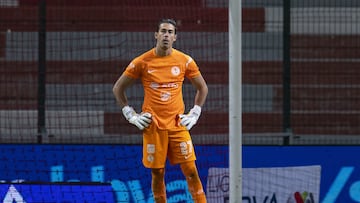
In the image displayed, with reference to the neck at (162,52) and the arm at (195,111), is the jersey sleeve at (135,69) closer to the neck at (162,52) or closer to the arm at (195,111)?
the neck at (162,52)

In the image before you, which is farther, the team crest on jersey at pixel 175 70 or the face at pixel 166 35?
the team crest on jersey at pixel 175 70

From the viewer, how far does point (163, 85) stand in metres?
10.4

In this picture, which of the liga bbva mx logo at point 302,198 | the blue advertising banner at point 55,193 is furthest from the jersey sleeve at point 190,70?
the liga bbva mx logo at point 302,198

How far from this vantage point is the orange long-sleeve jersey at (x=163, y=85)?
10398mm

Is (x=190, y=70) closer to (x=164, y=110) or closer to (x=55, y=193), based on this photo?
(x=164, y=110)

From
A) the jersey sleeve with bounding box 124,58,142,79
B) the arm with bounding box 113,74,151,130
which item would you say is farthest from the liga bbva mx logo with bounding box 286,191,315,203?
the jersey sleeve with bounding box 124,58,142,79

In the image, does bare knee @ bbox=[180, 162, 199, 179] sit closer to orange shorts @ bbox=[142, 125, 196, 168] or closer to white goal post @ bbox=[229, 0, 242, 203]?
orange shorts @ bbox=[142, 125, 196, 168]

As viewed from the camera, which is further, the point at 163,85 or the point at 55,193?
the point at 55,193

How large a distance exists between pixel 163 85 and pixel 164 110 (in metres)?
0.24

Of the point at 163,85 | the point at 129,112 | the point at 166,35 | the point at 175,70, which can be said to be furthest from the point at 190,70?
the point at 129,112

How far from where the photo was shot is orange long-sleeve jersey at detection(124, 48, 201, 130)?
34.1 feet

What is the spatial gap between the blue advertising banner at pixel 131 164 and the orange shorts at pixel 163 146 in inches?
61.7

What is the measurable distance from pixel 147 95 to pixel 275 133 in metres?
2.27

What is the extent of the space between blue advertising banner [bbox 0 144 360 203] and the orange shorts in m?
1.57
